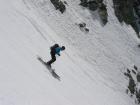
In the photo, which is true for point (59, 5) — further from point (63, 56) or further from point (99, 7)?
point (63, 56)

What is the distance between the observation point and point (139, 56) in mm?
38438

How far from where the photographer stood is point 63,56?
1067 inches

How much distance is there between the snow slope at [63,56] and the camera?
15.2m

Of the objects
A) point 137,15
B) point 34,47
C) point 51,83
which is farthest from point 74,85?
point 137,15

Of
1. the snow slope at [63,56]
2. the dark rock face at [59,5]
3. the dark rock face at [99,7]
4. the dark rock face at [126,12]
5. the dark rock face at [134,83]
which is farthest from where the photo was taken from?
the dark rock face at [126,12]

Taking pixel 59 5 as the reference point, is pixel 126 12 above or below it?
below

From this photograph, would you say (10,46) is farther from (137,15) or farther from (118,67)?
(137,15)

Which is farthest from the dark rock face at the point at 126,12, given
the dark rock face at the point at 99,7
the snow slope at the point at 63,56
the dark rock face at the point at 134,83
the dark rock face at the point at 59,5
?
the dark rock face at the point at 59,5

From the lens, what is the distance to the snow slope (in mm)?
15242

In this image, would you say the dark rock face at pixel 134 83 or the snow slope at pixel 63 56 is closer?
the snow slope at pixel 63 56

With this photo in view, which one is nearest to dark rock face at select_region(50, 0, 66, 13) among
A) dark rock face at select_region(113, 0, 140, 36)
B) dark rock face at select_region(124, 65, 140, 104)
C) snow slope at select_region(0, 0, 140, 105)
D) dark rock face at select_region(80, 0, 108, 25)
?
snow slope at select_region(0, 0, 140, 105)

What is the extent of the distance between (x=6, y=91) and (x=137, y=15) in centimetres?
3597

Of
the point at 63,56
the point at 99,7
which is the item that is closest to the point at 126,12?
the point at 99,7

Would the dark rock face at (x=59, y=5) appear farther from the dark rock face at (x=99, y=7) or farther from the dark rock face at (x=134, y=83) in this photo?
the dark rock face at (x=134, y=83)
